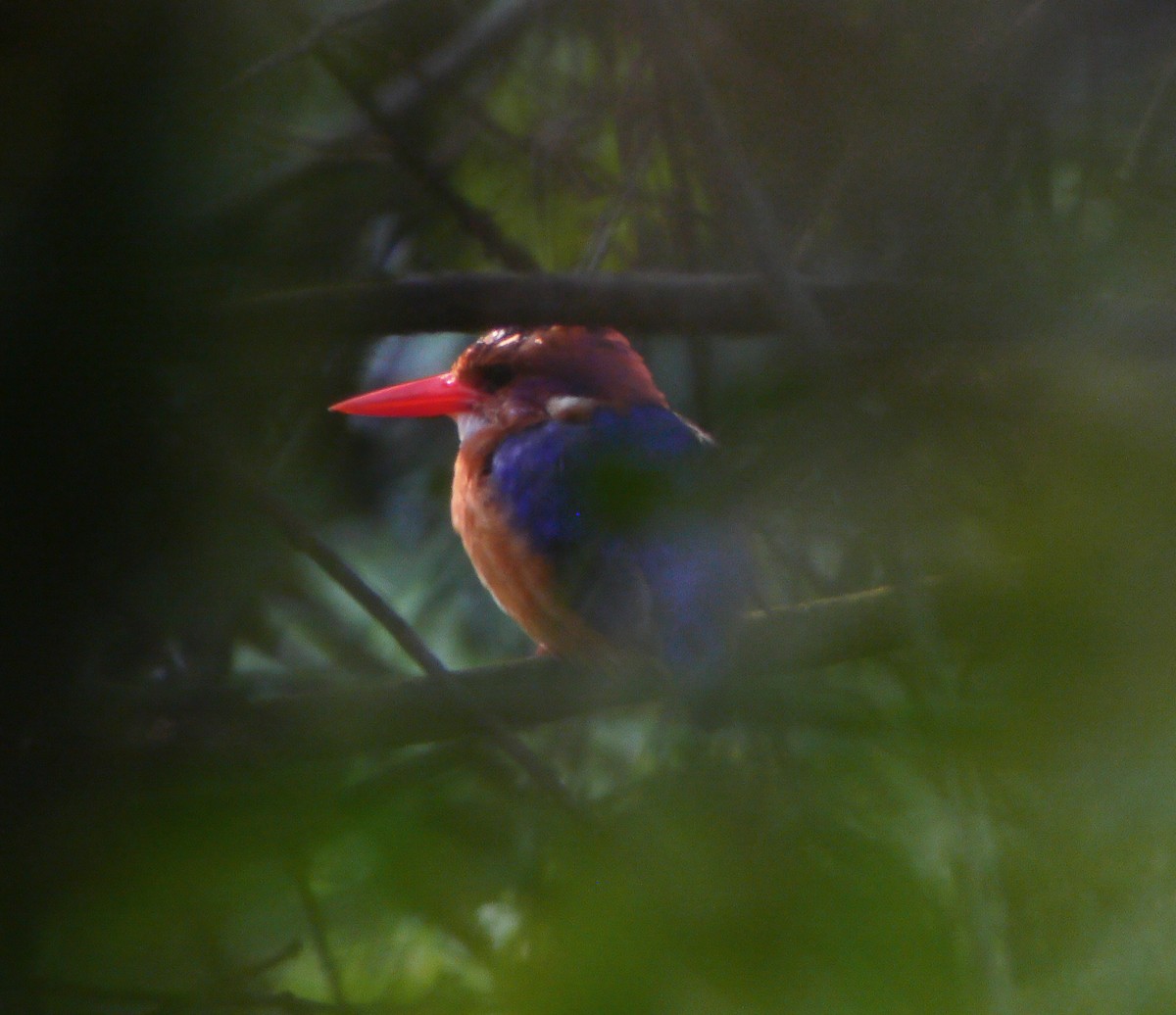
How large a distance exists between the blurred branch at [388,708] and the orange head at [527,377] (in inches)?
44.1

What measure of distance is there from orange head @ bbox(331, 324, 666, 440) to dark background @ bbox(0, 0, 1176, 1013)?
0.96 meters

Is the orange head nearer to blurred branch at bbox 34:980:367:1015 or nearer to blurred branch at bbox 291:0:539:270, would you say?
blurred branch at bbox 291:0:539:270

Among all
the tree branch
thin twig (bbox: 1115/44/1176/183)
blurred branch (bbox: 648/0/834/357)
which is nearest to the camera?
blurred branch (bbox: 648/0/834/357)

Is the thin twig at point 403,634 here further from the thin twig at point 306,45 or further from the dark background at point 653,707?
the thin twig at point 306,45

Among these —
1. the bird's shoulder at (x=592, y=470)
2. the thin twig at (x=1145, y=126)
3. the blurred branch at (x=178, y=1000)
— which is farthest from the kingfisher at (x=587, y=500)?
the thin twig at (x=1145, y=126)

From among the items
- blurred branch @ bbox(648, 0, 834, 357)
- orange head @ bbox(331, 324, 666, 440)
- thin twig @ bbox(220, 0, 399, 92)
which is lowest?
orange head @ bbox(331, 324, 666, 440)

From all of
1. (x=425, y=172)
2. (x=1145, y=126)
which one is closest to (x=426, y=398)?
(x=425, y=172)

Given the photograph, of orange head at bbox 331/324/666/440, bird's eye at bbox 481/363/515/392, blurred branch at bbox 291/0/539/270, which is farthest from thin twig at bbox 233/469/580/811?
bird's eye at bbox 481/363/515/392

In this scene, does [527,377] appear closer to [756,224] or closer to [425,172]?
[425,172]

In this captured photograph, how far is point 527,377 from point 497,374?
5cm

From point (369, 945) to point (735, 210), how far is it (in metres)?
0.57

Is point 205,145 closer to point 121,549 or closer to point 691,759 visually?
point 121,549

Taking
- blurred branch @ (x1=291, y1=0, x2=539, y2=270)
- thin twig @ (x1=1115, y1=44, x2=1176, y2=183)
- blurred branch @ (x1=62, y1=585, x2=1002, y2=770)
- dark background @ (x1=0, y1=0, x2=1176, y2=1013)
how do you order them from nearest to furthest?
dark background @ (x1=0, y1=0, x2=1176, y2=1013)
blurred branch @ (x1=62, y1=585, x2=1002, y2=770)
thin twig @ (x1=1115, y1=44, x2=1176, y2=183)
blurred branch @ (x1=291, y1=0, x2=539, y2=270)

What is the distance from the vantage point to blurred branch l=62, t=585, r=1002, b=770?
1.74 ft
